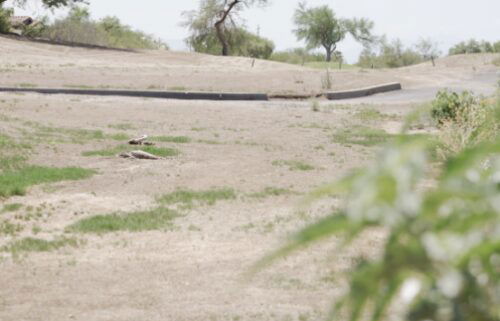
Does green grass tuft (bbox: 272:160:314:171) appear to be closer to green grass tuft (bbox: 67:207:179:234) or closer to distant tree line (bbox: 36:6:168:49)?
green grass tuft (bbox: 67:207:179:234)

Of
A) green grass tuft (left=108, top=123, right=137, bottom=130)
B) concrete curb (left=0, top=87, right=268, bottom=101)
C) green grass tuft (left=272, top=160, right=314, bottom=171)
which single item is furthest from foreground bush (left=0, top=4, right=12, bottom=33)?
green grass tuft (left=272, top=160, right=314, bottom=171)

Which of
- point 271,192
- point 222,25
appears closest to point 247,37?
point 222,25

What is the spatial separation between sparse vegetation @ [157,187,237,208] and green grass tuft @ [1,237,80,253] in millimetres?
2157

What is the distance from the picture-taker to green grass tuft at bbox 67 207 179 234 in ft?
29.7

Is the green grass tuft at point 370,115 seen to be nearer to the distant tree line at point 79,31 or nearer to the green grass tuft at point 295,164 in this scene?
the green grass tuft at point 295,164

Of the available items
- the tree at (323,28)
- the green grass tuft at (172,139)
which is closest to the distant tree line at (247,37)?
the tree at (323,28)

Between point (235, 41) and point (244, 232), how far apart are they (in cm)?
5863

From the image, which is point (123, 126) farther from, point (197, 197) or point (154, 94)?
point (154, 94)

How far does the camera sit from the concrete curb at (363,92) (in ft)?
99.4

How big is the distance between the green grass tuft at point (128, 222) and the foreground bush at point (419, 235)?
8.42 meters

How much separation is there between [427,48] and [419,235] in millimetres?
77042

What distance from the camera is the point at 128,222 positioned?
9367mm

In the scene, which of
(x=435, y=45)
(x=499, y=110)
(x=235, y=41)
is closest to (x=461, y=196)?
(x=499, y=110)

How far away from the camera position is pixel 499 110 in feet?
2.72
